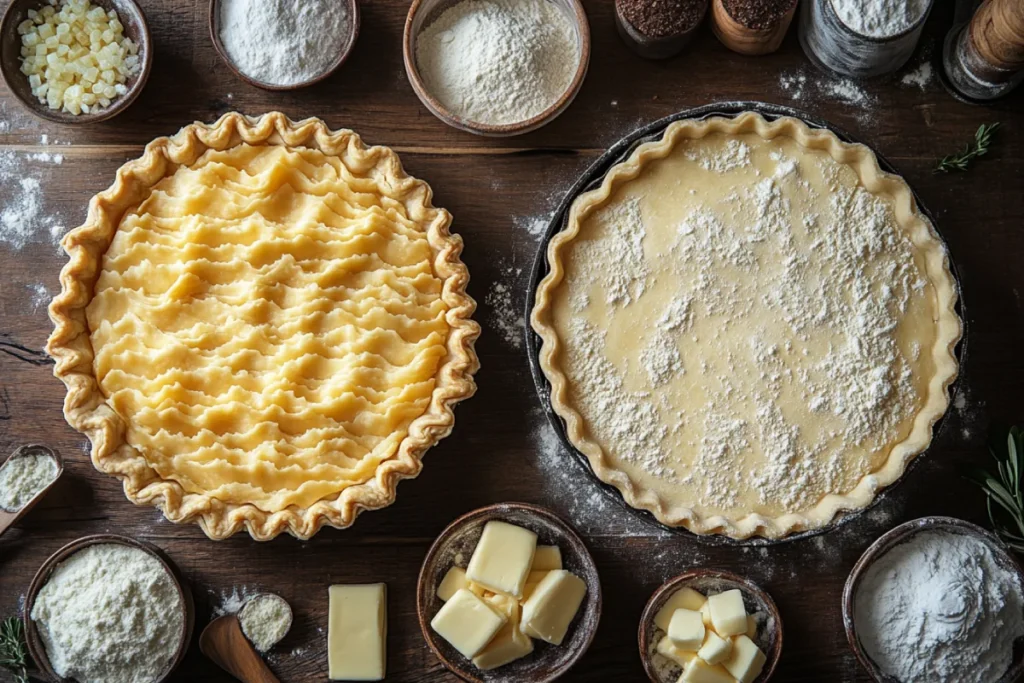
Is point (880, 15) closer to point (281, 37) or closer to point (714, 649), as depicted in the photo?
point (281, 37)

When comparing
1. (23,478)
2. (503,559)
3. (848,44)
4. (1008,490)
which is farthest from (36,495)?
(1008,490)

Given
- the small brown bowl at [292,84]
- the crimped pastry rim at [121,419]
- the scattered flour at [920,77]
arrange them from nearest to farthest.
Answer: the crimped pastry rim at [121,419]
the small brown bowl at [292,84]
the scattered flour at [920,77]

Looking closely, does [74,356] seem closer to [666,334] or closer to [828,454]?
[666,334]

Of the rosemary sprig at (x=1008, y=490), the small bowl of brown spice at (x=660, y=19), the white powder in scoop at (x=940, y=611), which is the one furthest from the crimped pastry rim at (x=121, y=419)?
the rosemary sprig at (x=1008, y=490)

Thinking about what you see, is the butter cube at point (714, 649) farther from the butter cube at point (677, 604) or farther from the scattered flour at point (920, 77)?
the scattered flour at point (920, 77)

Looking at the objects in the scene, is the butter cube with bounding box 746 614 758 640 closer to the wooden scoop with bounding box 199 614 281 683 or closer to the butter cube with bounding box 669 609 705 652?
the butter cube with bounding box 669 609 705 652

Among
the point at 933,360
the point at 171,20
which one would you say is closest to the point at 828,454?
the point at 933,360
